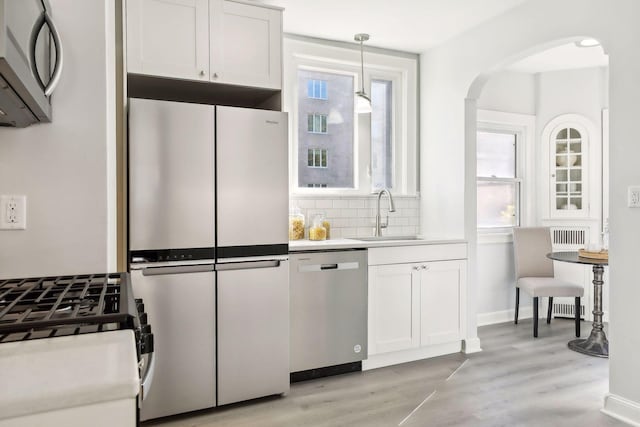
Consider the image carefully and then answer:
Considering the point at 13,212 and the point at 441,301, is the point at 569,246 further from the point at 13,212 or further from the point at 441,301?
the point at 13,212

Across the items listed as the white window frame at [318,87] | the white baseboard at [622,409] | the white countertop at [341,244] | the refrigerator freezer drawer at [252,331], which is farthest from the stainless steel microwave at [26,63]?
the white baseboard at [622,409]

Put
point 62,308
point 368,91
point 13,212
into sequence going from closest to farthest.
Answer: point 62,308 < point 13,212 < point 368,91

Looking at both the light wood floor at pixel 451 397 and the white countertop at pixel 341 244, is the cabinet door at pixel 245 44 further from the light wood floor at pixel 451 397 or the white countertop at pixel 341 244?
the light wood floor at pixel 451 397

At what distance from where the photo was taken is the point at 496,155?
4.58m

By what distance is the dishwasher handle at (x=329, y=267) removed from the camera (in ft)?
9.52

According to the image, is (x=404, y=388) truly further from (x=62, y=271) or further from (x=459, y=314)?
(x=62, y=271)

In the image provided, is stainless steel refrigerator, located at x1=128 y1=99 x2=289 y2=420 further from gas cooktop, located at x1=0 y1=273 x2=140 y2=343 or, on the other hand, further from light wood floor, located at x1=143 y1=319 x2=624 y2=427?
gas cooktop, located at x1=0 y1=273 x2=140 y2=343

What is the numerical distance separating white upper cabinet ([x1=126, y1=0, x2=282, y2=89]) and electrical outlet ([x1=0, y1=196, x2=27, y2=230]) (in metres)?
1.17

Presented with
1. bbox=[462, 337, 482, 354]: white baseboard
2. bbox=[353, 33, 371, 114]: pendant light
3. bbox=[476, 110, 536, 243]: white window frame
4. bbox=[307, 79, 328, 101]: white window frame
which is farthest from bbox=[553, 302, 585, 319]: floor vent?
bbox=[307, 79, 328, 101]: white window frame

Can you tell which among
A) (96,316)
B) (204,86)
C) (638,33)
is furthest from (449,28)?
(96,316)

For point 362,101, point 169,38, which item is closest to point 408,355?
point 362,101

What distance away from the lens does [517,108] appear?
464 cm

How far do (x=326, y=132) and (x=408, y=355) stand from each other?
75.7 inches

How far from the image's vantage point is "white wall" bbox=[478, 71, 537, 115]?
176 inches
